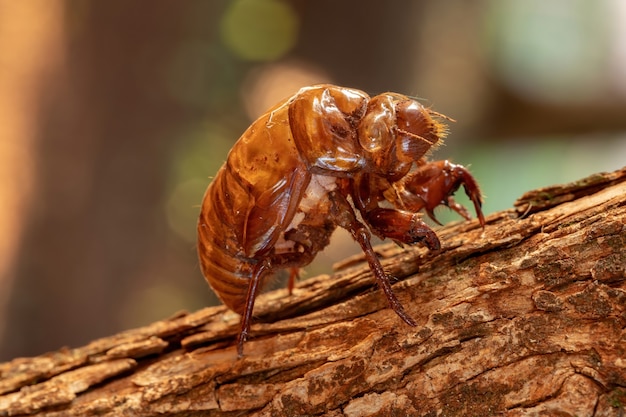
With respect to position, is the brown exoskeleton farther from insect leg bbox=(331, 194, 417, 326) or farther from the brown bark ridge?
the brown bark ridge

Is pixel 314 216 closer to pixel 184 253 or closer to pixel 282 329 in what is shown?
pixel 282 329

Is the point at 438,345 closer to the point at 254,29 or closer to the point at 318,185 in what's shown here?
the point at 318,185

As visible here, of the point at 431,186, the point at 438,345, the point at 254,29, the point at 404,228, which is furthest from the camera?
the point at 254,29

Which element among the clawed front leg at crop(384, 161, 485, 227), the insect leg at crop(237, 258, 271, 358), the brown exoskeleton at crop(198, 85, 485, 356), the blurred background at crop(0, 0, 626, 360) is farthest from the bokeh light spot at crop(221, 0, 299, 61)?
the insect leg at crop(237, 258, 271, 358)

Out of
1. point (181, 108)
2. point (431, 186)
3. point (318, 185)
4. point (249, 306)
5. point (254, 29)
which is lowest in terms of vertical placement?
point (249, 306)

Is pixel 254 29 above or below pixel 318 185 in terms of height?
above

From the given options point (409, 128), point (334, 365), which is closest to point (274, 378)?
point (334, 365)

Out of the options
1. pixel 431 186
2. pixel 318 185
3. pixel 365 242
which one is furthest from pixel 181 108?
pixel 365 242
